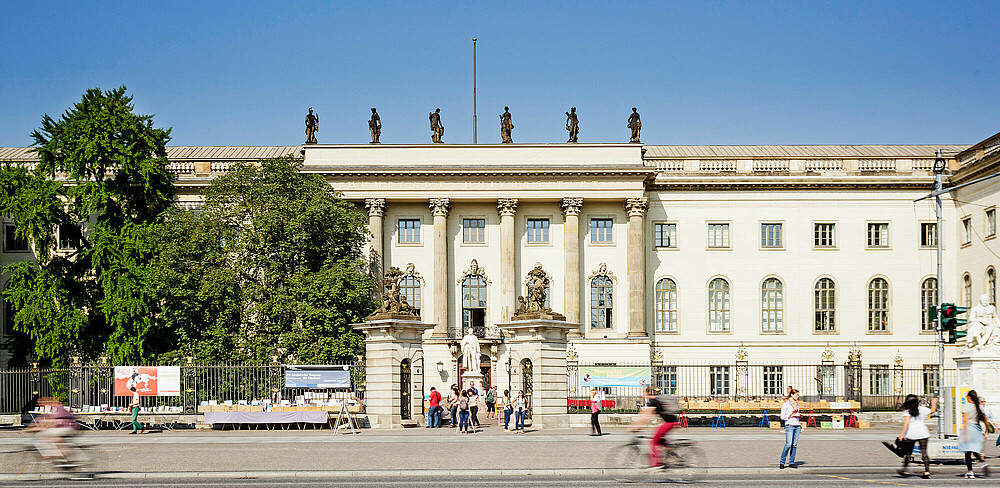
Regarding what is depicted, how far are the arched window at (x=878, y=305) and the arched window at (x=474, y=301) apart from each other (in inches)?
937

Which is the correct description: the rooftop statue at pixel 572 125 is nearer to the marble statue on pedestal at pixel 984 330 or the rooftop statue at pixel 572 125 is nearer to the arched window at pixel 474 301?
the arched window at pixel 474 301

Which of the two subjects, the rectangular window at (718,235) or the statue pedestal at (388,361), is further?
the rectangular window at (718,235)

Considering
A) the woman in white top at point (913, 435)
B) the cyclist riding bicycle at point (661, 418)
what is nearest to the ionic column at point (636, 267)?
the woman in white top at point (913, 435)

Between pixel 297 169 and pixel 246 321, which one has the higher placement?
pixel 297 169

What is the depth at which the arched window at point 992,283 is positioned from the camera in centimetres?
6550

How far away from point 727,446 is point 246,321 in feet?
99.1

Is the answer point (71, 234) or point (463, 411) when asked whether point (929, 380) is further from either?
point (71, 234)

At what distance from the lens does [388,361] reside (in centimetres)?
3919

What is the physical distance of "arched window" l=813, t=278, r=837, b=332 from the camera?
72.7 metres

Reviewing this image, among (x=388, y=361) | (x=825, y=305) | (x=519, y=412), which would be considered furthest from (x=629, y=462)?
(x=825, y=305)

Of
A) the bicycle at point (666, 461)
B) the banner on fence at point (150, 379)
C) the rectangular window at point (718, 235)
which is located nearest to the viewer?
the bicycle at point (666, 461)

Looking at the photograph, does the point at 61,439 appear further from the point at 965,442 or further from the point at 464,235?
the point at 464,235

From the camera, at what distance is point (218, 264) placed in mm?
56250

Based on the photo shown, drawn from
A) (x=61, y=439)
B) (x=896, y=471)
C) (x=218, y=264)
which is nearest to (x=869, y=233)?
(x=218, y=264)
